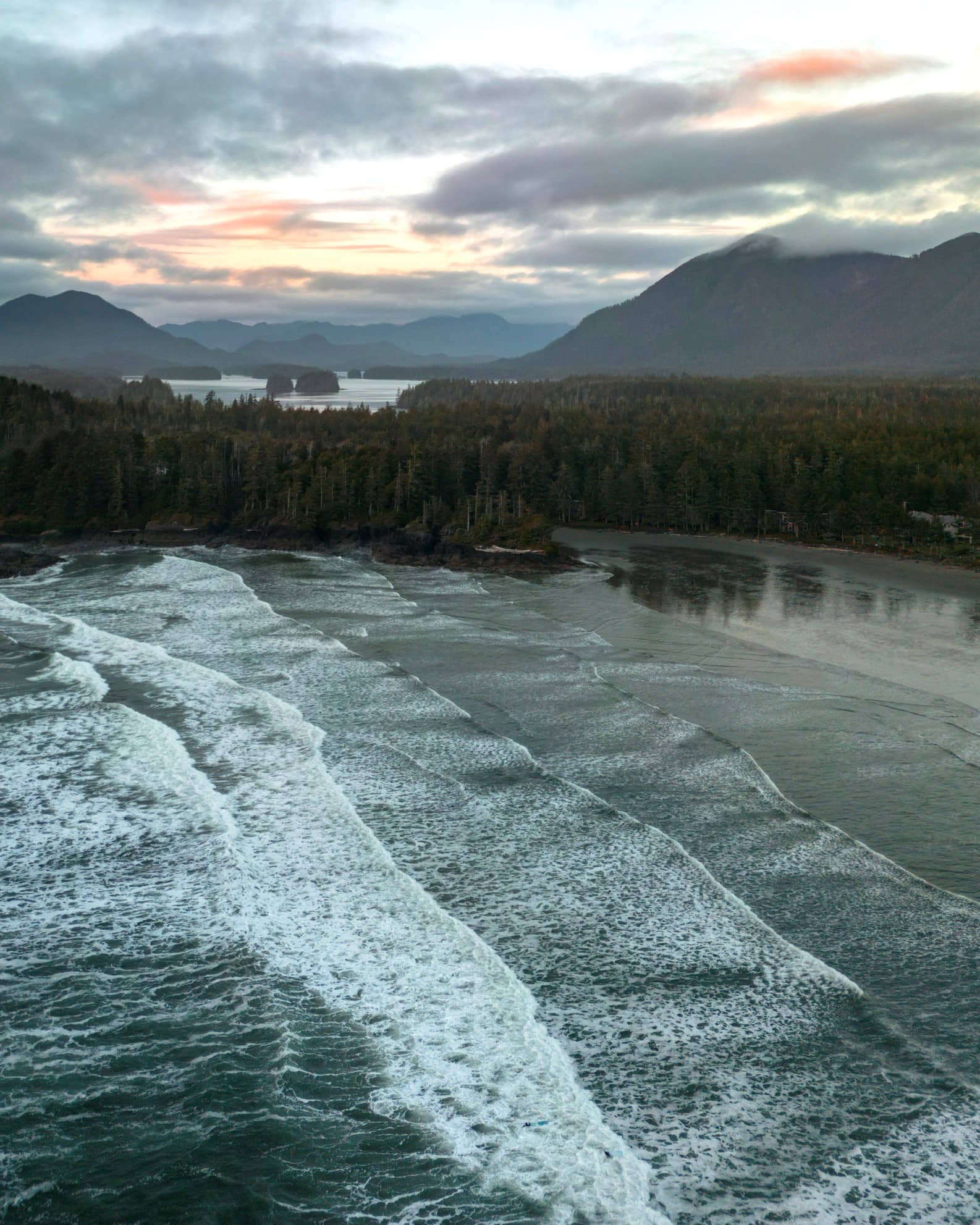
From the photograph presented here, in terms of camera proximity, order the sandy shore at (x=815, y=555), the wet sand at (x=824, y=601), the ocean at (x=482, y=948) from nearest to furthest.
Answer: the ocean at (x=482, y=948)
the wet sand at (x=824, y=601)
the sandy shore at (x=815, y=555)

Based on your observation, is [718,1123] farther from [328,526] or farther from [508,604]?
[328,526]

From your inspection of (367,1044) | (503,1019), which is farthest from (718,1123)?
(367,1044)

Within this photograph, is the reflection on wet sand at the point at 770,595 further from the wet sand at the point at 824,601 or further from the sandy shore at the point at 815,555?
the sandy shore at the point at 815,555

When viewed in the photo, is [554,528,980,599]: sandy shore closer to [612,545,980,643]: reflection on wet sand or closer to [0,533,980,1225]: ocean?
[612,545,980,643]: reflection on wet sand

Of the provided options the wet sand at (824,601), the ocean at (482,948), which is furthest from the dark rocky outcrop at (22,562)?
the wet sand at (824,601)

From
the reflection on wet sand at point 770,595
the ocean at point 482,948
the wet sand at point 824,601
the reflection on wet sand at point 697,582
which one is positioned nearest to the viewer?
the ocean at point 482,948

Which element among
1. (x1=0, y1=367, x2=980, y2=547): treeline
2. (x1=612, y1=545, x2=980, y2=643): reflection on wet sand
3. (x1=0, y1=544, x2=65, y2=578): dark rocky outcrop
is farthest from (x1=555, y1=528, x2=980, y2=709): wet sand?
(x1=0, y1=544, x2=65, y2=578): dark rocky outcrop

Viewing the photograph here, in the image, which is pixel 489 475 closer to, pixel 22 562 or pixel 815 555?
pixel 815 555
